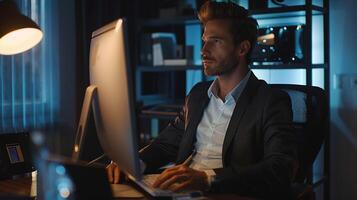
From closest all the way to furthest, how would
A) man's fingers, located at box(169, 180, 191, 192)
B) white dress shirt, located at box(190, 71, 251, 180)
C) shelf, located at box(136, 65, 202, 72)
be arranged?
man's fingers, located at box(169, 180, 191, 192) < white dress shirt, located at box(190, 71, 251, 180) < shelf, located at box(136, 65, 202, 72)

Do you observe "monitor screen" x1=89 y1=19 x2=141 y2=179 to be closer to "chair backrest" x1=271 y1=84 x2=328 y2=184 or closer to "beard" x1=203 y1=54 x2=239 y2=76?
"beard" x1=203 y1=54 x2=239 y2=76

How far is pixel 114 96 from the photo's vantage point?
124 cm

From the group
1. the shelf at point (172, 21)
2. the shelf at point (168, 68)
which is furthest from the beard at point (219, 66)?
the shelf at point (172, 21)

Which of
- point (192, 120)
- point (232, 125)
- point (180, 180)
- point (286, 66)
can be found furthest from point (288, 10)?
point (180, 180)

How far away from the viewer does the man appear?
157 cm

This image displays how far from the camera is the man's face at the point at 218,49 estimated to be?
1.95 meters

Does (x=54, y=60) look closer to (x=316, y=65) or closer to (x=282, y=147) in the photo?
(x=316, y=65)

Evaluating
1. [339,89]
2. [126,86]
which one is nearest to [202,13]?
[126,86]

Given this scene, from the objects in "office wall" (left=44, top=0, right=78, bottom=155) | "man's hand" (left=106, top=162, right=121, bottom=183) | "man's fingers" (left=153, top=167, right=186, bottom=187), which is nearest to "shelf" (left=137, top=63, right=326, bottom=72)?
"office wall" (left=44, top=0, right=78, bottom=155)

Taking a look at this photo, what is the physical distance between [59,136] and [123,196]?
2391 millimetres

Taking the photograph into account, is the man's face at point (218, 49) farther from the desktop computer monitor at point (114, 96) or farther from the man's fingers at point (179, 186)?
the man's fingers at point (179, 186)

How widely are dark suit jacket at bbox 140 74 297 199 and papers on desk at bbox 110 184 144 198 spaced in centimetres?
23

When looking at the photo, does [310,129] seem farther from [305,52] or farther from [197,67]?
[197,67]

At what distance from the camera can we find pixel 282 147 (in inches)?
64.2
